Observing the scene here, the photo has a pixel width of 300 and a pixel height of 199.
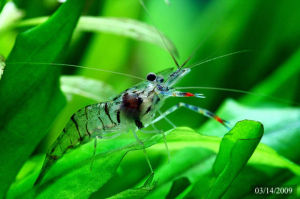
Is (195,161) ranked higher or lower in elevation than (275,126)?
higher

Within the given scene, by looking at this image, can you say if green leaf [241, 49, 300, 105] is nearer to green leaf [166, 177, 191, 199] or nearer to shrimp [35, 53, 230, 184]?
shrimp [35, 53, 230, 184]

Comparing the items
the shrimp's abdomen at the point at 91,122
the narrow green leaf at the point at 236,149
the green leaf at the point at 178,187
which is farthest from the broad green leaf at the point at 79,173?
the narrow green leaf at the point at 236,149

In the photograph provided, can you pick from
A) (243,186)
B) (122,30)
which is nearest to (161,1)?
(122,30)

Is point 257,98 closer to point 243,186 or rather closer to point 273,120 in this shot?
point 273,120

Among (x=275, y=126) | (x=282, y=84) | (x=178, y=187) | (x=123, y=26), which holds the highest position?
(x=123, y=26)

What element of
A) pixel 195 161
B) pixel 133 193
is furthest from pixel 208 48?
pixel 133 193

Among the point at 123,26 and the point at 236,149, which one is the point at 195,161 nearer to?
the point at 236,149

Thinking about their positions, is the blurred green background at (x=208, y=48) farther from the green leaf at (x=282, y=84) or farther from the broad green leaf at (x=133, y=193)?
the broad green leaf at (x=133, y=193)

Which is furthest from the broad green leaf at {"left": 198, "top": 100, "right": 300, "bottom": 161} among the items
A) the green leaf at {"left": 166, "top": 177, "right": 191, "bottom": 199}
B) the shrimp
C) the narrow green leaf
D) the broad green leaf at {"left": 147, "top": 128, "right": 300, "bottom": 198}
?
the narrow green leaf

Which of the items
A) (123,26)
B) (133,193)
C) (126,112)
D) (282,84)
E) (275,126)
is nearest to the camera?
(133,193)
